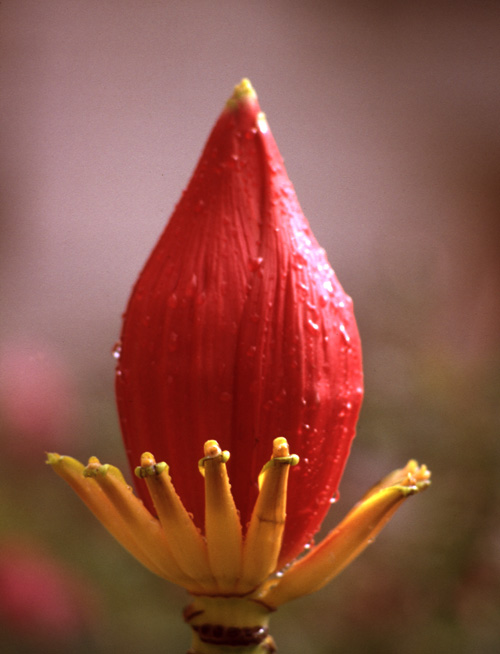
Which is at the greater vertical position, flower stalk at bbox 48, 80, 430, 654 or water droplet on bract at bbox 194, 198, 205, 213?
water droplet on bract at bbox 194, 198, 205, 213

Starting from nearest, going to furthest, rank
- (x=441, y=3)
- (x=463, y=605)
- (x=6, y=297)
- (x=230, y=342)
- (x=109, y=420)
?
(x=230, y=342)
(x=463, y=605)
(x=109, y=420)
(x=6, y=297)
(x=441, y=3)

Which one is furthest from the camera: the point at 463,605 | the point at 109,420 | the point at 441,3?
the point at 441,3

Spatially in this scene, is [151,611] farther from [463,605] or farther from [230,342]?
[230,342]

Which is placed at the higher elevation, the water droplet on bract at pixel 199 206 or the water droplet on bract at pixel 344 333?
the water droplet on bract at pixel 199 206

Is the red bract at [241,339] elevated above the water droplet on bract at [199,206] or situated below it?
below

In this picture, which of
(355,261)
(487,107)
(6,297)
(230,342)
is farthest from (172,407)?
(487,107)

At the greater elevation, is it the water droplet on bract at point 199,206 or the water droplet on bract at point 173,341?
the water droplet on bract at point 199,206
